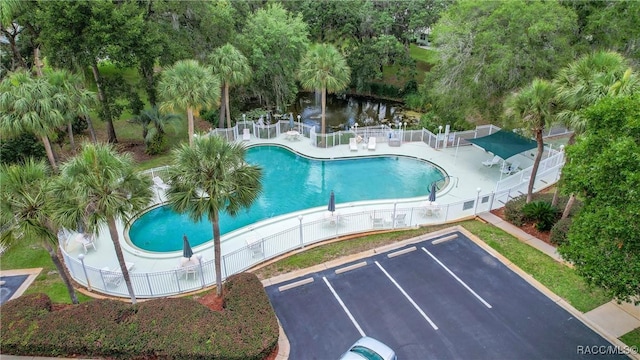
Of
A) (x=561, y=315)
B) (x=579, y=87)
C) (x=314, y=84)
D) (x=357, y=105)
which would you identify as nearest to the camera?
(x=561, y=315)

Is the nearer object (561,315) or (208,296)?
(561,315)

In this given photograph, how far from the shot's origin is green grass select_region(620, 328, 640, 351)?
1024 centimetres

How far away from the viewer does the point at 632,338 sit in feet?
34.1

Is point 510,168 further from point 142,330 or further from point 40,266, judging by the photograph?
point 40,266

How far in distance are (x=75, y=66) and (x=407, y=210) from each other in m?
19.4

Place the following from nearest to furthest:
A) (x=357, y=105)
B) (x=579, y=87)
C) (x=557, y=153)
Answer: (x=579, y=87)
(x=557, y=153)
(x=357, y=105)

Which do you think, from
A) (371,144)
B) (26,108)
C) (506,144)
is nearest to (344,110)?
→ (371,144)

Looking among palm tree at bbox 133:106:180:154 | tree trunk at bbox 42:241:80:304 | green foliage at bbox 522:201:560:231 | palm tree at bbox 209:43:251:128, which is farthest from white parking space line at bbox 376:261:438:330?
palm tree at bbox 133:106:180:154

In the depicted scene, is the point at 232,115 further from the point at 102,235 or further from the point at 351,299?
the point at 351,299

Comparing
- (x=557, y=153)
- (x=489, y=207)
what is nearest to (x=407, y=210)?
(x=489, y=207)

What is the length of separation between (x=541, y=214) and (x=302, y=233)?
9.78m

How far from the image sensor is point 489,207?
17.1 metres

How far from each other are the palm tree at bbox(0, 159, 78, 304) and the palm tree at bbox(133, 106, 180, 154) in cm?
1396

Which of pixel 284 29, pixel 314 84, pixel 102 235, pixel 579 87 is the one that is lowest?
pixel 102 235
